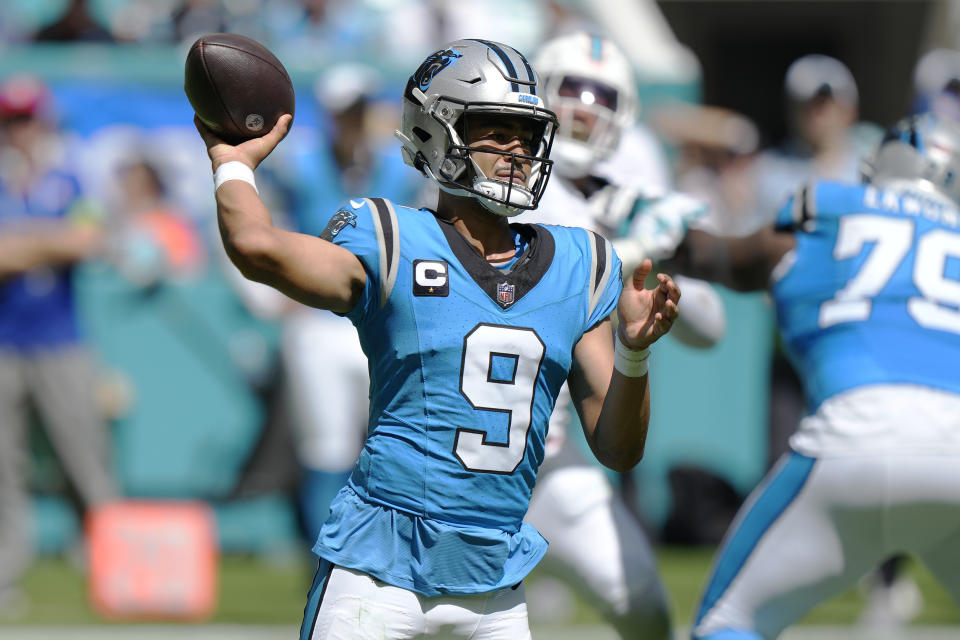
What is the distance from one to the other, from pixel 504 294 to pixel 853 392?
1.31 meters

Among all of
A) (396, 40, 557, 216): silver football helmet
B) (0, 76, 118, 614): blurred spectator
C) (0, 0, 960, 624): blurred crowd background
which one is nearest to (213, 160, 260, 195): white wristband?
(396, 40, 557, 216): silver football helmet

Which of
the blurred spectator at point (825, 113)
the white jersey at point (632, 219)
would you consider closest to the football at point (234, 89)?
the white jersey at point (632, 219)

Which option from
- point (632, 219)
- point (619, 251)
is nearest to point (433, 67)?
point (619, 251)

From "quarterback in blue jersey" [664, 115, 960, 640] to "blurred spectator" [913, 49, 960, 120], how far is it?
3.72ft

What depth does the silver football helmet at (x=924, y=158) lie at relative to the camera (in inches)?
166

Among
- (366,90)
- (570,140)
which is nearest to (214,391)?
(366,90)

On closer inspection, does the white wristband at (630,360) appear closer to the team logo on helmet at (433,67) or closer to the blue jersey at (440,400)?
the blue jersey at (440,400)

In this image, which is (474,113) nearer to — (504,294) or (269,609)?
(504,294)

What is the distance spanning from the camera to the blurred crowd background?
7.41m

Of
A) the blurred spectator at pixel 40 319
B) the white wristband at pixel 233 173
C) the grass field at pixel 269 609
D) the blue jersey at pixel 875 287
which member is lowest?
the grass field at pixel 269 609

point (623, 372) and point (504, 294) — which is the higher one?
point (504, 294)

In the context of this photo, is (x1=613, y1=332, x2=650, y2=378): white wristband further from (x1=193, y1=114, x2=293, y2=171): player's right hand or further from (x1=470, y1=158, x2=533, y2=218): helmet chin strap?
(x1=193, y1=114, x2=293, y2=171): player's right hand

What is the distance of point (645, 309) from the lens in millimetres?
3006

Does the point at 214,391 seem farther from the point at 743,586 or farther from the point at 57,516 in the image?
the point at 743,586
